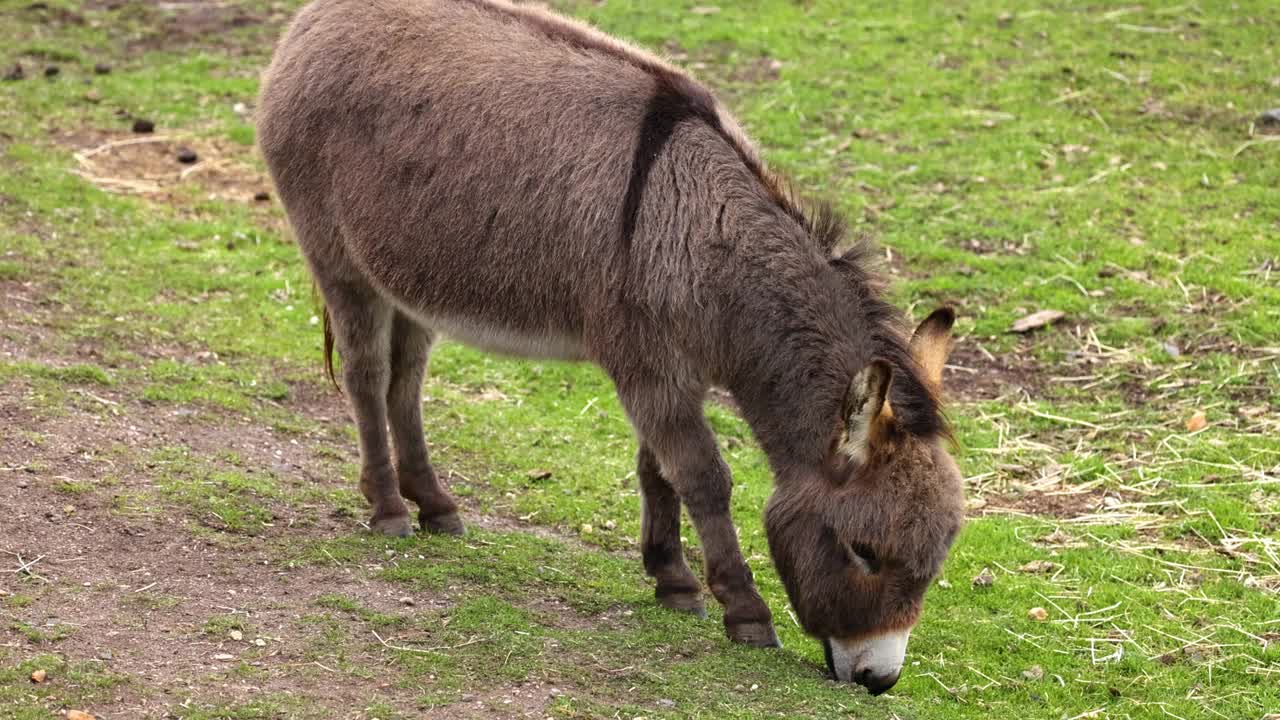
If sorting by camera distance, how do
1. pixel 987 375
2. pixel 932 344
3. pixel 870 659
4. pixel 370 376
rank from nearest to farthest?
pixel 870 659, pixel 932 344, pixel 370 376, pixel 987 375

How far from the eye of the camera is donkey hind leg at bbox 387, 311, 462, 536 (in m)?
6.64

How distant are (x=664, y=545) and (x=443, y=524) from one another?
1219mm

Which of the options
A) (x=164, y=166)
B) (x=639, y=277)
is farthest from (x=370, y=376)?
(x=164, y=166)

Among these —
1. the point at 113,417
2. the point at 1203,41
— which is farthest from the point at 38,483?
the point at 1203,41

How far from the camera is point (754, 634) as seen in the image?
545 centimetres

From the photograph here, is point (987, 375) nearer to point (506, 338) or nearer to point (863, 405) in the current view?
point (506, 338)

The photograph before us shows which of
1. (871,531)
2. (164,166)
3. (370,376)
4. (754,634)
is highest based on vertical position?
(871,531)

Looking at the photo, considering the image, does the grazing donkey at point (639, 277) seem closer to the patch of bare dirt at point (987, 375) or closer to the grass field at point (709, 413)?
the grass field at point (709, 413)

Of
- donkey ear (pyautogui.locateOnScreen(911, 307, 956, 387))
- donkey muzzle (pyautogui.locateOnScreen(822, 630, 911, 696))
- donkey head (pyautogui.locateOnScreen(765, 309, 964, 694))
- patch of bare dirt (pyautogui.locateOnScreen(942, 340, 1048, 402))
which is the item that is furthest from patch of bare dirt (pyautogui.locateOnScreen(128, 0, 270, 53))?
donkey muzzle (pyautogui.locateOnScreen(822, 630, 911, 696))

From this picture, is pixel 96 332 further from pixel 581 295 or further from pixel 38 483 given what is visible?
pixel 581 295

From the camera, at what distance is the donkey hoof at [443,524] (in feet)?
21.8

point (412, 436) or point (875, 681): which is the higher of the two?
point (875, 681)

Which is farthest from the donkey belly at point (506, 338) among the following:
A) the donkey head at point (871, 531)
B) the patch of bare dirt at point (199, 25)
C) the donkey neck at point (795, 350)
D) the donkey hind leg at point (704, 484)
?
the patch of bare dirt at point (199, 25)

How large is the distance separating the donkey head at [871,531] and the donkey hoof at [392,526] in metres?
2.10
